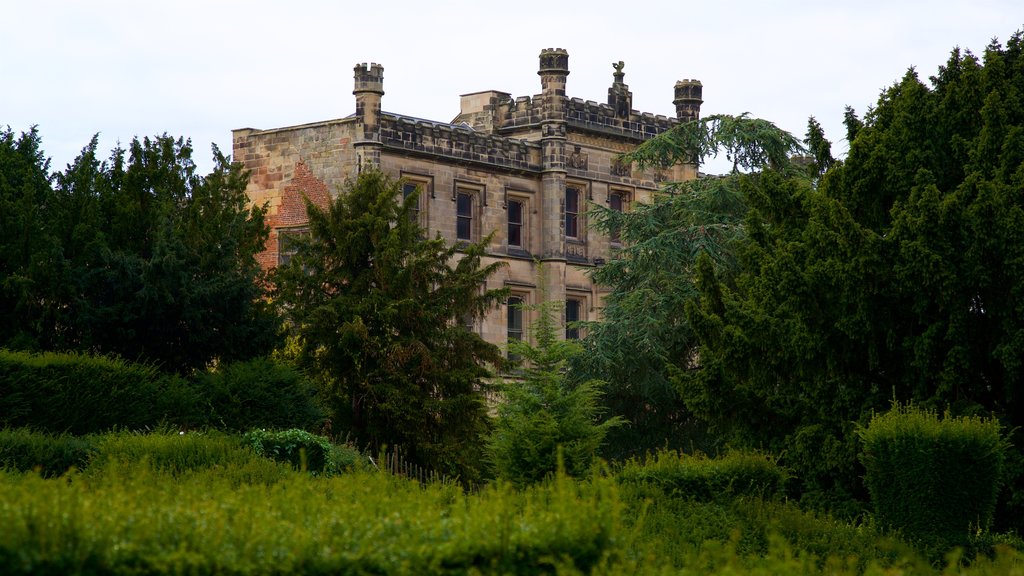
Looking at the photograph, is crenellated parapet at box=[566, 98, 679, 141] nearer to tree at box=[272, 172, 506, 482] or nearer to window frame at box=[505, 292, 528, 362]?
window frame at box=[505, 292, 528, 362]

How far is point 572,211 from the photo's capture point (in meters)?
50.0

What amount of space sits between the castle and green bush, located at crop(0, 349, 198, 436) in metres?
16.5

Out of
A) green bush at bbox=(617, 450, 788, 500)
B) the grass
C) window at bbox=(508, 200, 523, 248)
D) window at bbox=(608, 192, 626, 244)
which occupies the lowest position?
green bush at bbox=(617, 450, 788, 500)

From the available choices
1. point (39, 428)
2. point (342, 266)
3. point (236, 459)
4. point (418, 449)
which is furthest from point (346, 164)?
point (236, 459)

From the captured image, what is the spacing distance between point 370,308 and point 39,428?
9.33 metres

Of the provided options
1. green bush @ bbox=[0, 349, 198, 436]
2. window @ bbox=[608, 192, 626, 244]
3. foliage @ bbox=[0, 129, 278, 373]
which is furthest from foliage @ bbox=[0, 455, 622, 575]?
window @ bbox=[608, 192, 626, 244]

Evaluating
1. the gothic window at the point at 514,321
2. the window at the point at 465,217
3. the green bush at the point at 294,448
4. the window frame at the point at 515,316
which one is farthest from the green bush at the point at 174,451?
the gothic window at the point at 514,321

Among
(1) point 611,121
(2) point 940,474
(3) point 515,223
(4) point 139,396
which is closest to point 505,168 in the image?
(3) point 515,223

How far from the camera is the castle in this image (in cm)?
4484

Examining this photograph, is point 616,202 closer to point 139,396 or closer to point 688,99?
point 688,99

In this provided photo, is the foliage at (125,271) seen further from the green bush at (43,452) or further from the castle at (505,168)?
the castle at (505,168)

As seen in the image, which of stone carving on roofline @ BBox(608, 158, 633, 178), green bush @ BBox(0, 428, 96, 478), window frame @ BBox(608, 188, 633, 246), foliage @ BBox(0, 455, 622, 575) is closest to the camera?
foliage @ BBox(0, 455, 622, 575)

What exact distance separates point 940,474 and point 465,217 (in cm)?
2882

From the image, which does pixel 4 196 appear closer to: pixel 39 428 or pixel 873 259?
pixel 39 428
